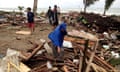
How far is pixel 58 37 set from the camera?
10.2 metres

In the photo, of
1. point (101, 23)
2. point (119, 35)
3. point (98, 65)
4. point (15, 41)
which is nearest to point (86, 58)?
point (98, 65)

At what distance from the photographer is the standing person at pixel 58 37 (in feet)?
32.6

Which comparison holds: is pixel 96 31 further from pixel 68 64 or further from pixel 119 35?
pixel 68 64

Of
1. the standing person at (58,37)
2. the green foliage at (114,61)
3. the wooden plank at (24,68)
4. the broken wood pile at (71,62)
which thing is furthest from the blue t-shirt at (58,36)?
the green foliage at (114,61)

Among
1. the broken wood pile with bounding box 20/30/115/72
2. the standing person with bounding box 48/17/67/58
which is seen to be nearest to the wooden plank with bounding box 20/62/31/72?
the broken wood pile with bounding box 20/30/115/72

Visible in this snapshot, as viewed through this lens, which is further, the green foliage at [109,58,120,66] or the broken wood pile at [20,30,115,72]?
the green foliage at [109,58,120,66]

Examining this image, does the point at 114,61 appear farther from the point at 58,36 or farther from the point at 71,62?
the point at 58,36

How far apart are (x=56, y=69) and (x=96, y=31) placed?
1125 centimetres

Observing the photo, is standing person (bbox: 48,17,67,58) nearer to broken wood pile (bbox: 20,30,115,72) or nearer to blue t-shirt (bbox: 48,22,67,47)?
blue t-shirt (bbox: 48,22,67,47)

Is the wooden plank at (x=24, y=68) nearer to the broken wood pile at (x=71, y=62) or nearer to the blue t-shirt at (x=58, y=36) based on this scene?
the broken wood pile at (x=71, y=62)

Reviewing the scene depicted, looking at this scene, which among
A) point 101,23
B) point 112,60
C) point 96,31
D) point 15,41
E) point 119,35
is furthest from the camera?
point 101,23

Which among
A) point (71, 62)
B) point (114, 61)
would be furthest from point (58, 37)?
point (114, 61)

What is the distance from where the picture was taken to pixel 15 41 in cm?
1529

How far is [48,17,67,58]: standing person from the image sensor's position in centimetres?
993
